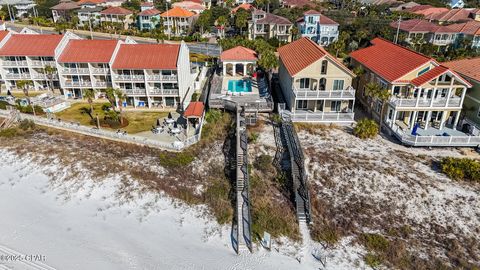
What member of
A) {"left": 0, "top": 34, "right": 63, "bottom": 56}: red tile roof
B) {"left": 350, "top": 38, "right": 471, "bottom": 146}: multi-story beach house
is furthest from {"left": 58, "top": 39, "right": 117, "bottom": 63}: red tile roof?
{"left": 350, "top": 38, "right": 471, "bottom": 146}: multi-story beach house

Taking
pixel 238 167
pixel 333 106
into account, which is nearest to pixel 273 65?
pixel 333 106

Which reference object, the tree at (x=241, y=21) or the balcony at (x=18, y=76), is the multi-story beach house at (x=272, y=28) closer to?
the tree at (x=241, y=21)

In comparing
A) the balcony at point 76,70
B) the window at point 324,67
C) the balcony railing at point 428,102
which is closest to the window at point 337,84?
the window at point 324,67

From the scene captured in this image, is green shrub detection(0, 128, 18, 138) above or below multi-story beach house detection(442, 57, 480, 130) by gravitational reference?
below

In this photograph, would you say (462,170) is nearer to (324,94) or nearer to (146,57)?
(324,94)

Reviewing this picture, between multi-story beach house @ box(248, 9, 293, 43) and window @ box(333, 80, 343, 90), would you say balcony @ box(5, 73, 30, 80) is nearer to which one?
window @ box(333, 80, 343, 90)
